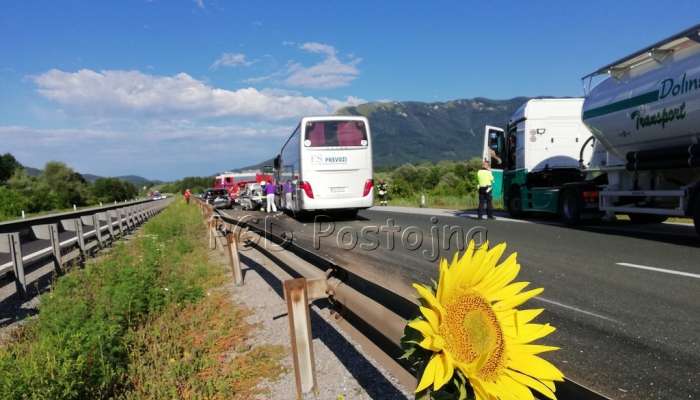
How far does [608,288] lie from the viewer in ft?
17.5

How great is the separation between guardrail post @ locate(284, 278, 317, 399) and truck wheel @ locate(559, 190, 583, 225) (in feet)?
37.3

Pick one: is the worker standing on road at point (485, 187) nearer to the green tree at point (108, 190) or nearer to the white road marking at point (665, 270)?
the white road marking at point (665, 270)

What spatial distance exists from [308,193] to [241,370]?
10951 millimetres

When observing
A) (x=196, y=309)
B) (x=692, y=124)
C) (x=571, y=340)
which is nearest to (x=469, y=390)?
(x=571, y=340)

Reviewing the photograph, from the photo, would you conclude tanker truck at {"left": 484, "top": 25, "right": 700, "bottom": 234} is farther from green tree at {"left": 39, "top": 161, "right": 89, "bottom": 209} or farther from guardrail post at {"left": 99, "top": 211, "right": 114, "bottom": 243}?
green tree at {"left": 39, "top": 161, "right": 89, "bottom": 209}

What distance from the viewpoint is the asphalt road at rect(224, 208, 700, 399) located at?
3.02 meters

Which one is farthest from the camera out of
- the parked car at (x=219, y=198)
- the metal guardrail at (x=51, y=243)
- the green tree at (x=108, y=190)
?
the green tree at (x=108, y=190)

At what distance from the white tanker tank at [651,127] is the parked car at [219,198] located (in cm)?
3102

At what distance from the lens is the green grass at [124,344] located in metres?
2.91

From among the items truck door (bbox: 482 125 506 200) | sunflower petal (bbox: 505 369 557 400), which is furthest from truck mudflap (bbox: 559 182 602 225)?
sunflower petal (bbox: 505 369 557 400)

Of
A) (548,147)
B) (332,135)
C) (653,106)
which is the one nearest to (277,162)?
(332,135)

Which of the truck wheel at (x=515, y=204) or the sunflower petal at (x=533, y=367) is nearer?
the sunflower petal at (x=533, y=367)

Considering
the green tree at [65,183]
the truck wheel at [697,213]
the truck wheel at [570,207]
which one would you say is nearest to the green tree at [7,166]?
the green tree at [65,183]

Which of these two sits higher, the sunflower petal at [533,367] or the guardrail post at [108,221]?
the sunflower petal at [533,367]
